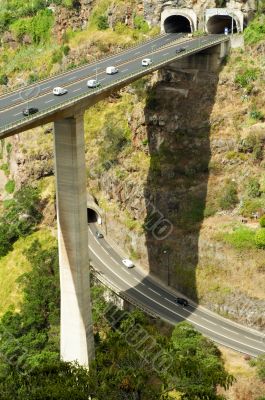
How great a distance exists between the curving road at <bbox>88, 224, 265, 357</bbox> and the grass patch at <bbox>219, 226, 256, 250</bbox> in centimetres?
1055

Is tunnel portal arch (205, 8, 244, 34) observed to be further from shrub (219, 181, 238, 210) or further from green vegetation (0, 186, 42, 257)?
green vegetation (0, 186, 42, 257)

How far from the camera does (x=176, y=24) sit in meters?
120

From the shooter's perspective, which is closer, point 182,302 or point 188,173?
point 182,302

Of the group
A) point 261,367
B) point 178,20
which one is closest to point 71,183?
point 261,367

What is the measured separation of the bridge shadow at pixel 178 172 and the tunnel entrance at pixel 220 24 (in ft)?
39.5

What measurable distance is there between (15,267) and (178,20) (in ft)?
192

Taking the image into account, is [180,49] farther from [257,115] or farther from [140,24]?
[140,24]

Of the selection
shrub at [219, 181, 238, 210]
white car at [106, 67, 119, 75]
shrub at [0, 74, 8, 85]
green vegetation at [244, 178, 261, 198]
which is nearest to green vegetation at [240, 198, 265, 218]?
green vegetation at [244, 178, 261, 198]

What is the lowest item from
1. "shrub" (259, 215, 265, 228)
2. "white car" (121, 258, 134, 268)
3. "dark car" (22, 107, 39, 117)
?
"white car" (121, 258, 134, 268)

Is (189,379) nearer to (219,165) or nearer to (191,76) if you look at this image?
(219,165)

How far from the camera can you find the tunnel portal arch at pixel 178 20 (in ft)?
371

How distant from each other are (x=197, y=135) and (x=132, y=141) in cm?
1178

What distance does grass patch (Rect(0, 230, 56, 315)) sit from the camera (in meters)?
94.2

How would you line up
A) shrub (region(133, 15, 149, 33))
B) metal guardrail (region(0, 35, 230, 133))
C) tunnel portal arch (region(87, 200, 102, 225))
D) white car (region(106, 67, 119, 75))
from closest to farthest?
metal guardrail (region(0, 35, 230, 133)), white car (region(106, 67, 119, 75)), tunnel portal arch (region(87, 200, 102, 225)), shrub (region(133, 15, 149, 33))
